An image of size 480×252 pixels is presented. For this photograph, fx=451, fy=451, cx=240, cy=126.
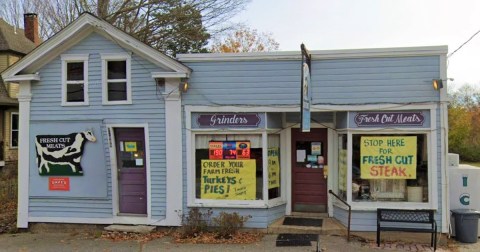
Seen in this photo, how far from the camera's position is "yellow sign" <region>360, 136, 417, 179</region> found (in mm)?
9508

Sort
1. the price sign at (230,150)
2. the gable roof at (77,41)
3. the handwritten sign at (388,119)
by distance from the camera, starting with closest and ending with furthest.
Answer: the handwritten sign at (388,119) → the gable roof at (77,41) → the price sign at (230,150)

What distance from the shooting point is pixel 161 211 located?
10203 millimetres

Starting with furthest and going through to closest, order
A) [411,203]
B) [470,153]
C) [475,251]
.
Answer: [470,153] → [411,203] → [475,251]

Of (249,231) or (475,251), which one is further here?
(249,231)

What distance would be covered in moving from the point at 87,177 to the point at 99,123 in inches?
50.7

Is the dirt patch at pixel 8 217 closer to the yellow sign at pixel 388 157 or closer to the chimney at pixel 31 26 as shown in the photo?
the yellow sign at pixel 388 157

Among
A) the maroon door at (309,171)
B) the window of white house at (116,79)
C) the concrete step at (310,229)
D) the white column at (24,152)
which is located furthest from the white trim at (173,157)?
the white column at (24,152)

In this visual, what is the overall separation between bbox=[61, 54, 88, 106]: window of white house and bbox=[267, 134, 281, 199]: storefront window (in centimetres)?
442

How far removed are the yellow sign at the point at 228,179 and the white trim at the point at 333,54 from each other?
2304 mm

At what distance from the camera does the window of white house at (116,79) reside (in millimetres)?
10359

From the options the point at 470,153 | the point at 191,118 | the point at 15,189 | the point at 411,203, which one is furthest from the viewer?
the point at 470,153

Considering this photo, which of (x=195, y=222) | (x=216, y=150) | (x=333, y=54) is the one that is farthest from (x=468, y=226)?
(x=195, y=222)

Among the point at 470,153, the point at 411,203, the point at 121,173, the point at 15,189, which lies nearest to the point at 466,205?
the point at 411,203

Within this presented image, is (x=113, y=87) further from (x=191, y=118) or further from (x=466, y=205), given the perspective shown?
(x=466, y=205)
